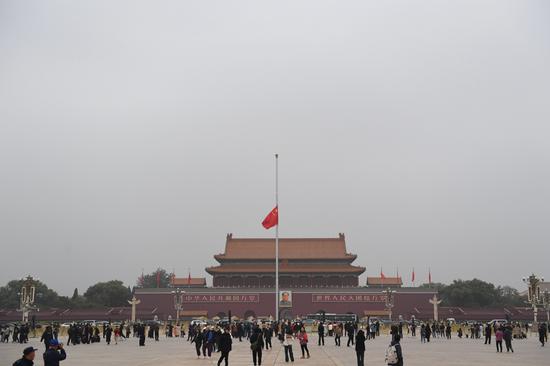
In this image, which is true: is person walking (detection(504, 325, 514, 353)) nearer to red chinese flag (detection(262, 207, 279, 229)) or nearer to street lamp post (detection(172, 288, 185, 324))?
red chinese flag (detection(262, 207, 279, 229))

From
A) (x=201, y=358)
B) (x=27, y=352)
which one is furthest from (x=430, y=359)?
(x=27, y=352)

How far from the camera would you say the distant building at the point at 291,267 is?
5850 cm

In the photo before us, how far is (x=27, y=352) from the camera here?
272 inches

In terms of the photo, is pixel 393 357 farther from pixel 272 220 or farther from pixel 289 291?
pixel 289 291

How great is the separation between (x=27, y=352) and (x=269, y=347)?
1658 centimetres

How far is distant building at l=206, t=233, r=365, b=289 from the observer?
5850cm

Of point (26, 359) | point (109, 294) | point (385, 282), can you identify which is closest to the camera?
point (26, 359)

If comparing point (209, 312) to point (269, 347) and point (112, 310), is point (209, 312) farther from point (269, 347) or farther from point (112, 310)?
point (269, 347)

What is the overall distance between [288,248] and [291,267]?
2460 mm

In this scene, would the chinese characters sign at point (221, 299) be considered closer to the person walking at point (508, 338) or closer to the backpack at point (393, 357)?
the person walking at point (508, 338)

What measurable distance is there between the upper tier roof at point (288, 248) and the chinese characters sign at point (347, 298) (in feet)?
14.4

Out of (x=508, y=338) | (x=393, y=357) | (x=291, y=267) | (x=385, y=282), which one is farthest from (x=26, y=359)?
(x=385, y=282)

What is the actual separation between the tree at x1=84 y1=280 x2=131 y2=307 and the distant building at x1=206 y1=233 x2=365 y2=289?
13.0 m

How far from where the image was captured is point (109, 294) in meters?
66.2
